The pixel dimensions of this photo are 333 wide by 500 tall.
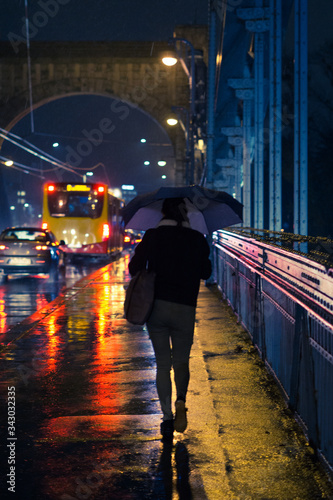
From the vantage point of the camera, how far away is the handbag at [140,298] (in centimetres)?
550

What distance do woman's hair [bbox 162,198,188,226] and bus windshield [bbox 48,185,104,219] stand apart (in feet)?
87.0

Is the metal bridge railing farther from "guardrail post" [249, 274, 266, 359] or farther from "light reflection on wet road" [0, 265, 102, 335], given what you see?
"light reflection on wet road" [0, 265, 102, 335]

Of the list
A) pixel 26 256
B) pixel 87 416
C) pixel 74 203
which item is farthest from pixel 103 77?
pixel 87 416

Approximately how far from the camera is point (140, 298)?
5523 millimetres

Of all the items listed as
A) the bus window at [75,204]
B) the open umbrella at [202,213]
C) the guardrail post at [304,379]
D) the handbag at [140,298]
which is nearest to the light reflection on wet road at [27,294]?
the open umbrella at [202,213]

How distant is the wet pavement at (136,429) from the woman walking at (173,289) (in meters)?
0.31

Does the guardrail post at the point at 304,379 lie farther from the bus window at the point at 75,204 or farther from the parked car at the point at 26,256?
the bus window at the point at 75,204

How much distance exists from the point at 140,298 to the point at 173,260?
37cm

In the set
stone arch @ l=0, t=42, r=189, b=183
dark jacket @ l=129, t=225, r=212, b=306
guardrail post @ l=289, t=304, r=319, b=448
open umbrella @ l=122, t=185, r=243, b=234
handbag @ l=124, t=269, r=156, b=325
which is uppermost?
stone arch @ l=0, t=42, r=189, b=183

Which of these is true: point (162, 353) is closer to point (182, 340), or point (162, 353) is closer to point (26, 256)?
point (182, 340)

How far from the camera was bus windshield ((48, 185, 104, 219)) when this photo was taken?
106 ft

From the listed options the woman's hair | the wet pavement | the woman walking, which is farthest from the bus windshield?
the woman walking

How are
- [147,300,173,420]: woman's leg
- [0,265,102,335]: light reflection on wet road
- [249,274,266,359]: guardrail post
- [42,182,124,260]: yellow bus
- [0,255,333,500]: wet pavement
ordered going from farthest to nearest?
1. [42,182,124,260]: yellow bus
2. [0,265,102,335]: light reflection on wet road
3. [249,274,266,359]: guardrail post
4. [147,300,173,420]: woman's leg
5. [0,255,333,500]: wet pavement

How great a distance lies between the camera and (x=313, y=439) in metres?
5.24
